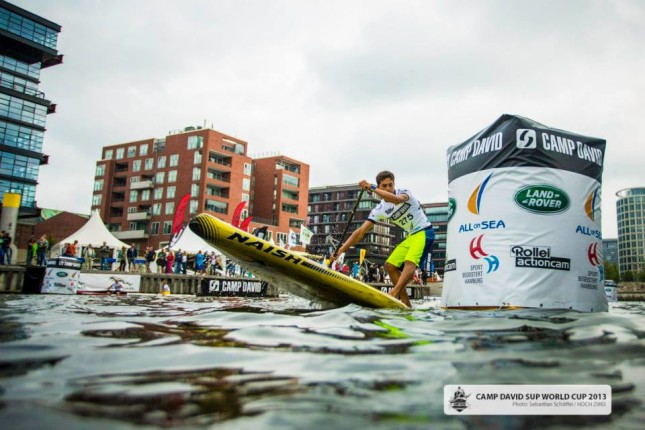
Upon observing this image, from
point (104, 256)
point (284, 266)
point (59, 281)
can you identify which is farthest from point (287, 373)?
point (104, 256)

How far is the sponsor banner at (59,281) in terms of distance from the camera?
14070 mm

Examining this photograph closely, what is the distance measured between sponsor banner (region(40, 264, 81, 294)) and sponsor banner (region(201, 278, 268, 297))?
6.30m

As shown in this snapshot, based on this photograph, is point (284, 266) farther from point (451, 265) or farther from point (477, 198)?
point (477, 198)

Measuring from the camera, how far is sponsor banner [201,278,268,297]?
798 inches

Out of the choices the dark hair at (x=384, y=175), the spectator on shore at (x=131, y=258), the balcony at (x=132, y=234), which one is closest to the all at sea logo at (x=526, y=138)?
the dark hair at (x=384, y=175)

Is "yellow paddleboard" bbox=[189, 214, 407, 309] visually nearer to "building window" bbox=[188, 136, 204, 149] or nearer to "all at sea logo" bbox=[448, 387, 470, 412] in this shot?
"all at sea logo" bbox=[448, 387, 470, 412]

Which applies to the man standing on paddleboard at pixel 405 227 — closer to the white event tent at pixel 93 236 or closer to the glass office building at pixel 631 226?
the white event tent at pixel 93 236

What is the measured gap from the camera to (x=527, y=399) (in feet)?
5.12

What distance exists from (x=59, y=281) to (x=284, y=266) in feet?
37.5

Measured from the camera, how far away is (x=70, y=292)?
14.3 metres

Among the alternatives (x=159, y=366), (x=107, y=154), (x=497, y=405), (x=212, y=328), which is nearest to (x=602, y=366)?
(x=497, y=405)

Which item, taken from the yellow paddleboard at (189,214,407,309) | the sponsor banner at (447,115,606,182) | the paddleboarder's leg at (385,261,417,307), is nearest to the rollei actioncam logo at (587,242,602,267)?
the sponsor banner at (447,115,606,182)

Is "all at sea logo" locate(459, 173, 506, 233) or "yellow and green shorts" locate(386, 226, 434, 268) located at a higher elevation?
"all at sea logo" locate(459, 173, 506, 233)

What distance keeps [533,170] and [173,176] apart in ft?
227
